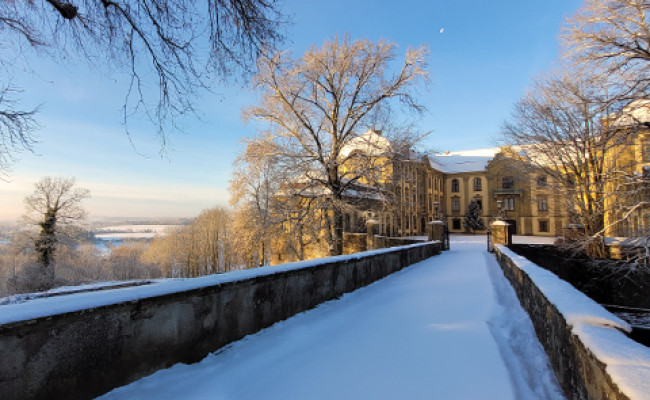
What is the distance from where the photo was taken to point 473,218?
48.5 meters

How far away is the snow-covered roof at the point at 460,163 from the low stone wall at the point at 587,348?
50253 mm

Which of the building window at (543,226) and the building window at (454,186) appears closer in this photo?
the building window at (543,226)

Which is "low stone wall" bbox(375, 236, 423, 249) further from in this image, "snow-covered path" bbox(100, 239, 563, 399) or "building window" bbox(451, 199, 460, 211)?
"building window" bbox(451, 199, 460, 211)

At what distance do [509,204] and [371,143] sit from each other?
40.0 meters

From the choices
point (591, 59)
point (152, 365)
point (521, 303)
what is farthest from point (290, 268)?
point (591, 59)

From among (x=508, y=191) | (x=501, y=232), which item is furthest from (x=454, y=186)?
(x=501, y=232)

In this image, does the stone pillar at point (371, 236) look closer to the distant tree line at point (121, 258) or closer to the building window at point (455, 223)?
the distant tree line at point (121, 258)

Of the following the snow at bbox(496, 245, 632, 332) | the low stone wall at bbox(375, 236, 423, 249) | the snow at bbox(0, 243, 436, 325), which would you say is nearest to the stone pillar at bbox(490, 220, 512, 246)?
the low stone wall at bbox(375, 236, 423, 249)

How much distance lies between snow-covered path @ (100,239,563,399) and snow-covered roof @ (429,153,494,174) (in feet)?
162

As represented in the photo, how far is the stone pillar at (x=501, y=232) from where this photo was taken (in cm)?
1902

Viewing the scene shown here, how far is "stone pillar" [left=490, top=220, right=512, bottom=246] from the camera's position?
19.0 metres

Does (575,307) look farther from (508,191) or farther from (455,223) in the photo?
(455,223)

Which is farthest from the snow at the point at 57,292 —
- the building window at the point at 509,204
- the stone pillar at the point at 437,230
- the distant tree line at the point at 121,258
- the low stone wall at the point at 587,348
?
the building window at the point at 509,204

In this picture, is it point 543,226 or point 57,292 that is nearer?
point 57,292
